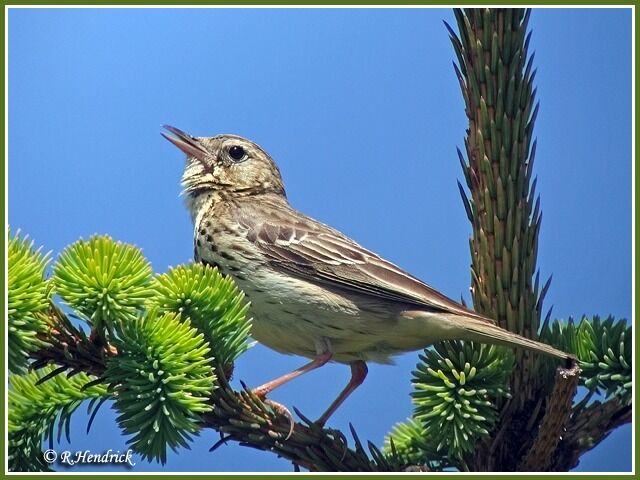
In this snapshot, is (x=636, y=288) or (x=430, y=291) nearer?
(x=636, y=288)

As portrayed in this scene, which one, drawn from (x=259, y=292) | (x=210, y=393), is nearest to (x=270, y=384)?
(x=259, y=292)

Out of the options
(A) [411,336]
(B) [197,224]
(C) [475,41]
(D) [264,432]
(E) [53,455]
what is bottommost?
(E) [53,455]

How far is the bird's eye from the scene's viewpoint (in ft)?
17.6

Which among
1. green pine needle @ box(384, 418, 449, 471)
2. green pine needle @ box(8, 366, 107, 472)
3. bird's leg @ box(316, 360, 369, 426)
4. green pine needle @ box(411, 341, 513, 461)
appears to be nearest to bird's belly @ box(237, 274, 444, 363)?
bird's leg @ box(316, 360, 369, 426)

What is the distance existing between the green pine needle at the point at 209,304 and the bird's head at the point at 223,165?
8.29ft

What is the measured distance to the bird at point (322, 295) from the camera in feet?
12.9

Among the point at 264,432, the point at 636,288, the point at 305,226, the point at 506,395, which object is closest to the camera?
the point at 264,432

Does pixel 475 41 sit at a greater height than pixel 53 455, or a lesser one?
greater

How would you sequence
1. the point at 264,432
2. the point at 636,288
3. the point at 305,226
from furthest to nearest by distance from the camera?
1. the point at 305,226
2. the point at 636,288
3. the point at 264,432

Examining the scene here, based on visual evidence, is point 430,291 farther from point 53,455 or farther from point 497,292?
point 53,455

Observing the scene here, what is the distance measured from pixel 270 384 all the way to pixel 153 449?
3.58ft

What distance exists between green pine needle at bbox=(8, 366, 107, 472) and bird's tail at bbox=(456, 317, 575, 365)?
4.76ft

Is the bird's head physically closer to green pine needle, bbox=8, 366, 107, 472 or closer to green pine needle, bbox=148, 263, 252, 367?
green pine needle, bbox=8, 366, 107, 472

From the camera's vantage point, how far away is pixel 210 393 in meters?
2.69
